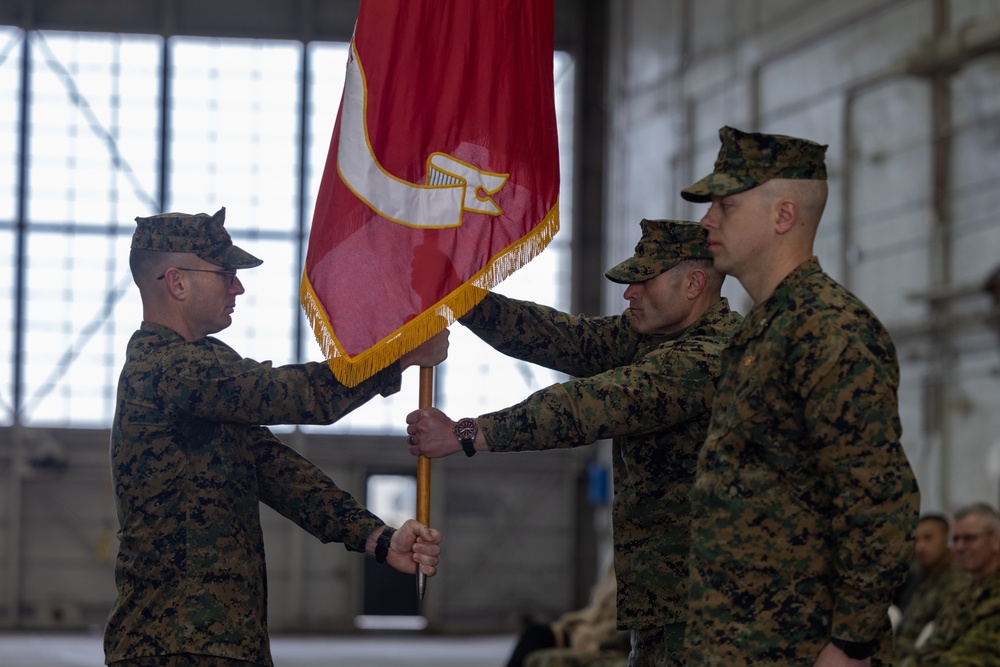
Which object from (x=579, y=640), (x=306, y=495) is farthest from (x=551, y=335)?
(x=579, y=640)

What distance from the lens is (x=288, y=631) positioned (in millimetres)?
17547

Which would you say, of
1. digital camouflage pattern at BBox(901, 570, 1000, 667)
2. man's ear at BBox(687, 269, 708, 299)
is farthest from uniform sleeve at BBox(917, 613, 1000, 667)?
man's ear at BBox(687, 269, 708, 299)

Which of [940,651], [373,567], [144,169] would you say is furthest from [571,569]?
[940,651]

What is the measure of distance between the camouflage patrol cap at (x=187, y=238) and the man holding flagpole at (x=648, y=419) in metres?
0.64

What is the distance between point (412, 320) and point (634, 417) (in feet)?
2.34

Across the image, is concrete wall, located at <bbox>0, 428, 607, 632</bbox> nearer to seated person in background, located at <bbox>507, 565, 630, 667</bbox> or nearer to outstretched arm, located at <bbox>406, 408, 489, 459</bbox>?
seated person in background, located at <bbox>507, 565, 630, 667</bbox>

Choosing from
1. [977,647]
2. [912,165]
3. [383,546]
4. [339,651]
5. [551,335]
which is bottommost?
[339,651]

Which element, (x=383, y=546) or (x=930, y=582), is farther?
(x=930, y=582)

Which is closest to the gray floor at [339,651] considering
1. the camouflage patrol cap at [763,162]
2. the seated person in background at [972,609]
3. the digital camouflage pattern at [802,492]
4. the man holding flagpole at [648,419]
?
the seated person in background at [972,609]

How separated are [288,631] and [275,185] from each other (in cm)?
552

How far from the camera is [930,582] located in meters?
7.61

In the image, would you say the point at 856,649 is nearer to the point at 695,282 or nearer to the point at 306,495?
the point at 695,282

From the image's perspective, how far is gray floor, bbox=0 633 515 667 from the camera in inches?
529

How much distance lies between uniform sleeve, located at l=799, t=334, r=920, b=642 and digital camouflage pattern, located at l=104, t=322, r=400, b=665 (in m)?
1.36
